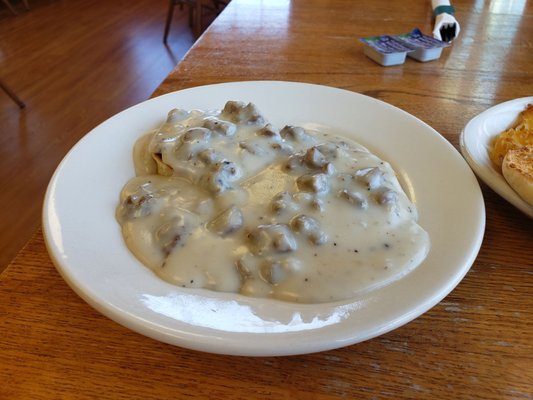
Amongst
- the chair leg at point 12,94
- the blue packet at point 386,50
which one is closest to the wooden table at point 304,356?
the blue packet at point 386,50

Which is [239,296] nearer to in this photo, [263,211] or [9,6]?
[263,211]

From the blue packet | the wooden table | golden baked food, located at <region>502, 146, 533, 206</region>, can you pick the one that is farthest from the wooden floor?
golden baked food, located at <region>502, 146, 533, 206</region>

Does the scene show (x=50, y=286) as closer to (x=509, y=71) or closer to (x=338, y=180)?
(x=338, y=180)

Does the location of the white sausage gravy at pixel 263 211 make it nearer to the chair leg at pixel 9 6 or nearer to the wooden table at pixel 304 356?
the wooden table at pixel 304 356

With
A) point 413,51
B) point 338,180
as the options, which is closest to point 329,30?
point 413,51

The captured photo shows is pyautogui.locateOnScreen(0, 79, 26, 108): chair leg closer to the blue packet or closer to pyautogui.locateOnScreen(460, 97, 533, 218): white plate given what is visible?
the blue packet

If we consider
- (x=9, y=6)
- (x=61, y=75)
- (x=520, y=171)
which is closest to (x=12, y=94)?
(x=61, y=75)
